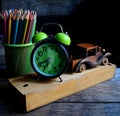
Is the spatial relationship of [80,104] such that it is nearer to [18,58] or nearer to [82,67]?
[82,67]

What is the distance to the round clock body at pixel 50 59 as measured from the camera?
0.66 m

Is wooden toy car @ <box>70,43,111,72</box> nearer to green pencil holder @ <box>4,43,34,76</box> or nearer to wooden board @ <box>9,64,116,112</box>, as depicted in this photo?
wooden board @ <box>9,64,116,112</box>

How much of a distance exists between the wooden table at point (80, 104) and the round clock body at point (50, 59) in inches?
3.6

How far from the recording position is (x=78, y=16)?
48.4 inches

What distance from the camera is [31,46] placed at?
73cm

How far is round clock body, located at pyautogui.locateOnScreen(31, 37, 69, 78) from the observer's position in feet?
2.15

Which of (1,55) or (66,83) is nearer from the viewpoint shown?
(66,83)

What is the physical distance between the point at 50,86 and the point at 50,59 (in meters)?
0.08

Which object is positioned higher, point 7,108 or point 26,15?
point 26,15

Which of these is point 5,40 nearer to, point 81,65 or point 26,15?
point 26,15

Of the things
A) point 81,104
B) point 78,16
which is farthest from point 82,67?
point 78,16

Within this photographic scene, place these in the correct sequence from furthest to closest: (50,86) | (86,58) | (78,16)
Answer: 1. (78,16)
2. (86,58)
3. (50,86)

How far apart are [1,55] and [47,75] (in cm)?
42

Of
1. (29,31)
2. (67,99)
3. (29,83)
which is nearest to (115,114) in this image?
(67,99)
